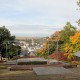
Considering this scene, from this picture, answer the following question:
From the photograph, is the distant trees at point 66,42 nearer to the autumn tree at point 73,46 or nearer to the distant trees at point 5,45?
the autumn tree at point 73,46

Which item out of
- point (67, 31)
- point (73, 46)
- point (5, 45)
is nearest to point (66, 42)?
point (67, 31)

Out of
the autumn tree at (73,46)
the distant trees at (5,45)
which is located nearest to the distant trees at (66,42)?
the autumn tree at (73,46)

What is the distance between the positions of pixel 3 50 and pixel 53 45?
14.4 metres

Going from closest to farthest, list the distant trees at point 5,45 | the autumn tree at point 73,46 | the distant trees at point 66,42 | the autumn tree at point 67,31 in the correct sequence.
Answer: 1. the autumn tree at point 73,46
2. the distant trees at point 66,42
3. the autumn tree at point 67,31
4. the distant trees at point 5,45

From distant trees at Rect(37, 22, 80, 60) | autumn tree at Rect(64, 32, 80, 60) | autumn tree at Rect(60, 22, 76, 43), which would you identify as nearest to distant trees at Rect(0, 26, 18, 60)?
distant trees at Rect(37, 22, 80, 60)

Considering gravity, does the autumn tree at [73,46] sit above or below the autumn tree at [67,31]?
below

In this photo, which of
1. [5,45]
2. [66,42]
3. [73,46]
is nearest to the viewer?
[73,46]

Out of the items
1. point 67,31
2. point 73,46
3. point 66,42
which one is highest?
point 67,31

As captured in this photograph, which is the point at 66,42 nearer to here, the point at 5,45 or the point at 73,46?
the point at 73,46

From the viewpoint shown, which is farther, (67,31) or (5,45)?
(5,45)

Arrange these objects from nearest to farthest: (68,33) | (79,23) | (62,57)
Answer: (79,23)
(62,57)
(68,33)

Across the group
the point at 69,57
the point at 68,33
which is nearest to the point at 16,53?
the point at 68,33

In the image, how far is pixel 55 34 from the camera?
9088cm

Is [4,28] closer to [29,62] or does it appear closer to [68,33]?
[68,33]
